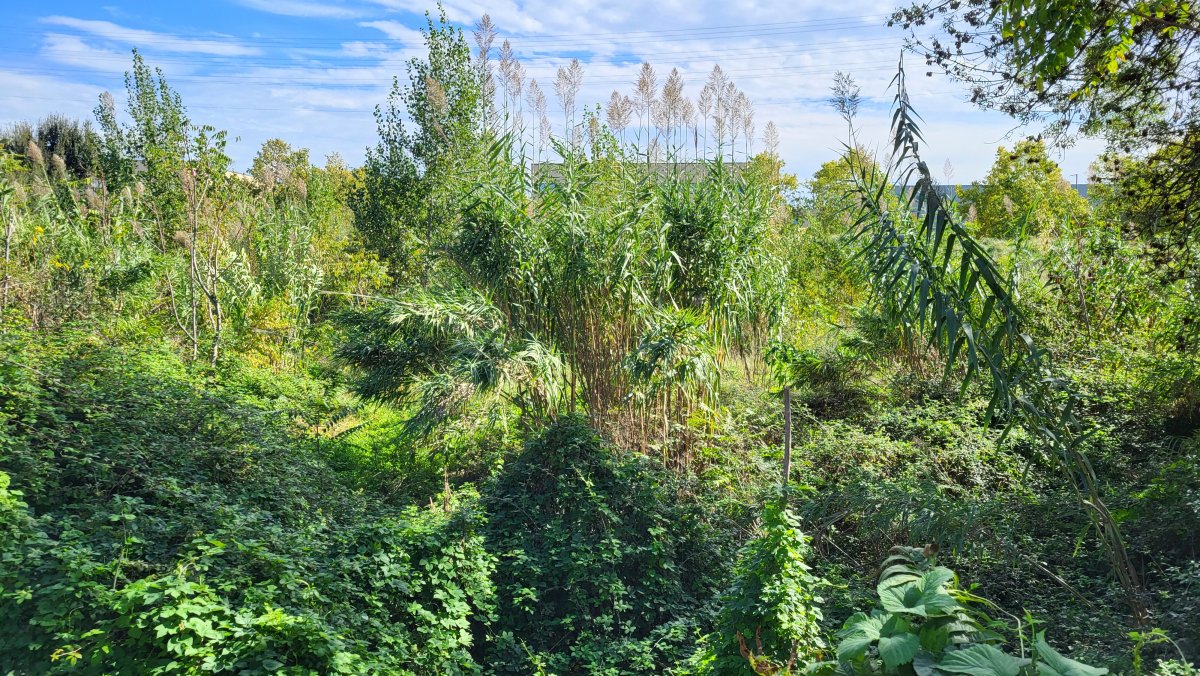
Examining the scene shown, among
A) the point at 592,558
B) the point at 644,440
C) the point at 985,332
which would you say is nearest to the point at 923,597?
the point at 985,332

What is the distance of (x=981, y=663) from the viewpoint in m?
1.75

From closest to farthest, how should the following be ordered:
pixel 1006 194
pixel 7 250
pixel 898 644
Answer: pixel 898 644, pixel 7 250, pixel 1006 194

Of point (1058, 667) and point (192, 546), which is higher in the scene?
point (1058, 667)

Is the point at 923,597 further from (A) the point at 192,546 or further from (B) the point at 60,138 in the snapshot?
(B) the point at 60,138

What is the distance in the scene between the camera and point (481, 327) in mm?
6117

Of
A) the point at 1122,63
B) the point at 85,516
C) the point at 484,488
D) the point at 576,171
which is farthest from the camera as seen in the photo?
the point at 576,171

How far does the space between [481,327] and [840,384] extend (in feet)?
12.1

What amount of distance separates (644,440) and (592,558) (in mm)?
1406

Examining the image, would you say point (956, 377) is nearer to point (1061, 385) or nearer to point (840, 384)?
point (840, 384)

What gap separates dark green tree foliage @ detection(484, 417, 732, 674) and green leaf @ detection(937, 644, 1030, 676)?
92.0 inches

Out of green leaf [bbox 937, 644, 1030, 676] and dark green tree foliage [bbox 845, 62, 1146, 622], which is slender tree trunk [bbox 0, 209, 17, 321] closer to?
dark green tree foliage [bbox 845, 62, 1146, 622]

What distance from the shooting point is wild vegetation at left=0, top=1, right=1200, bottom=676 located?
3141 mm

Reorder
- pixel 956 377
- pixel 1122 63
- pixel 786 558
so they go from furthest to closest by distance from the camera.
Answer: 1. pixel 956 377
2. pixel 1122 63
3. pixel 786 558

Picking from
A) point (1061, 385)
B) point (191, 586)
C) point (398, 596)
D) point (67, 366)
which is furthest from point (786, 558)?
point (67, 366)
